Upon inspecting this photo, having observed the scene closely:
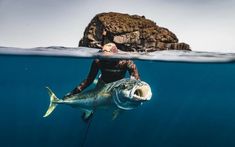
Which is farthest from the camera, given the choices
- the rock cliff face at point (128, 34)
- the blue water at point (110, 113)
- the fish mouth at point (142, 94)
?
the blue water at point (110, 113)

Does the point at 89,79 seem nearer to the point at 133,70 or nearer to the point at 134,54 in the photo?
the point at 133,70

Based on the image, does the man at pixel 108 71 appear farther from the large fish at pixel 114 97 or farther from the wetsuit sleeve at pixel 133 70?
the large fish at pixel 114 97

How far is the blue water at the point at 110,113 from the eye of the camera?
2271cm

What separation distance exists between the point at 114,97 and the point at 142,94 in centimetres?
76

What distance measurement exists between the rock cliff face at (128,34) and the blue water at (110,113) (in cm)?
502

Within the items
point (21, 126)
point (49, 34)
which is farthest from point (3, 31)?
point (21, 126)

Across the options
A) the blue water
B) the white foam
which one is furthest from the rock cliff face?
the blue water

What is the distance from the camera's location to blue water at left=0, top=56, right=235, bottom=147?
22714 mm

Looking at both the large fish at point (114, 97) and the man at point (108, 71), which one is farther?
the man at point (108, 71)

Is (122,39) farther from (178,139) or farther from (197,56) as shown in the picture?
(178,139)

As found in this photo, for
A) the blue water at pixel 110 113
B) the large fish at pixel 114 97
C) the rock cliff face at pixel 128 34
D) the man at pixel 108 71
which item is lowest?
the blue water at pixel 110 113

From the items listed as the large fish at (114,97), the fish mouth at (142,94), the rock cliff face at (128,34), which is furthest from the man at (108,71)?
the rock cliff face at (128,34)

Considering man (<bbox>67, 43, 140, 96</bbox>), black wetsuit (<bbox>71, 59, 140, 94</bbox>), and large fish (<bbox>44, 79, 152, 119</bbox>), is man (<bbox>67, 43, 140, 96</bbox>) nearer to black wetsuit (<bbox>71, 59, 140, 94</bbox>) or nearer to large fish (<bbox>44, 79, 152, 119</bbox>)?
black wetsuit (<bbox>71, 59, 140, 94</bbox>)

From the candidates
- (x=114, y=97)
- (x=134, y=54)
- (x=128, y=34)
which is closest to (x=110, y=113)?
(x=128, y=34)
